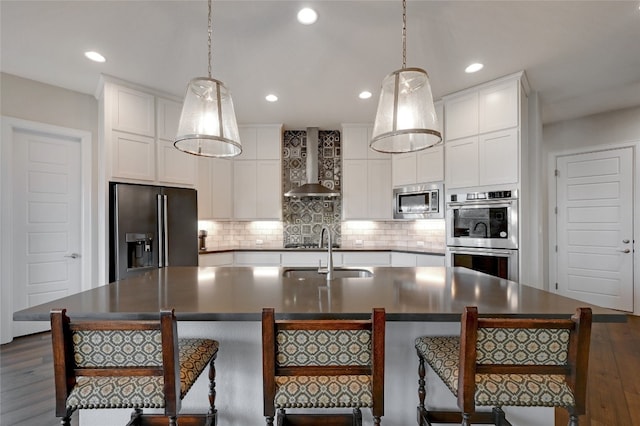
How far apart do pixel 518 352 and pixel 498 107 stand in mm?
2963

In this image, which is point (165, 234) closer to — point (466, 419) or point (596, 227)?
point (466, 419)

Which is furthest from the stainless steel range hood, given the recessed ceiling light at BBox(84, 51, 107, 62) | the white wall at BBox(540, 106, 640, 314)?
the white wall at BBox(540, 106, 640, 314)

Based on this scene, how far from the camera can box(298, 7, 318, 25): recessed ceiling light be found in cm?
212

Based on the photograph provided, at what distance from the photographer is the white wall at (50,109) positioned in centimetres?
312

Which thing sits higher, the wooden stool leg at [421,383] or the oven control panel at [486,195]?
the oven control panel at [486,195]

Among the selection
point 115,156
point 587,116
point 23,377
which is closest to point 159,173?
point 115,156

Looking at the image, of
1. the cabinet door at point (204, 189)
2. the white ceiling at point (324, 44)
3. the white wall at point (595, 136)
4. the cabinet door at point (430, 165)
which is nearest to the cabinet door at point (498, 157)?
the cabinet door at point (430, 165)

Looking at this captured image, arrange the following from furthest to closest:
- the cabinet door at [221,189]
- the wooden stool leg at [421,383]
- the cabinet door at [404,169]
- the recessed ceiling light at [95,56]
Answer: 1. the cabinet door at [221,189]
2. the cabinet door at [404,169]
3. the recessed ceiling light at [95,56]
4. the wooden stool leg at [421,383]

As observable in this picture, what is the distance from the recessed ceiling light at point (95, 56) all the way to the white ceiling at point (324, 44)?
0.06 meters

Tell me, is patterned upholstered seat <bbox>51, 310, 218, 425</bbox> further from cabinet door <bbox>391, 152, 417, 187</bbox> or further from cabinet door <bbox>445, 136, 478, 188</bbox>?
cabinet door <bbox>391, 152, 417, 187</bbox>

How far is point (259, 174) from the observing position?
4746mm

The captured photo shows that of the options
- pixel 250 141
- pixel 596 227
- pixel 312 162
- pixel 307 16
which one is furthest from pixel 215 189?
pixel 596 227

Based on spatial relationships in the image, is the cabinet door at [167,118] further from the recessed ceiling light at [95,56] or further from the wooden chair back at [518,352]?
the wooden chair back at [518,352]

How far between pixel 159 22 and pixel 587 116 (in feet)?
18.5
